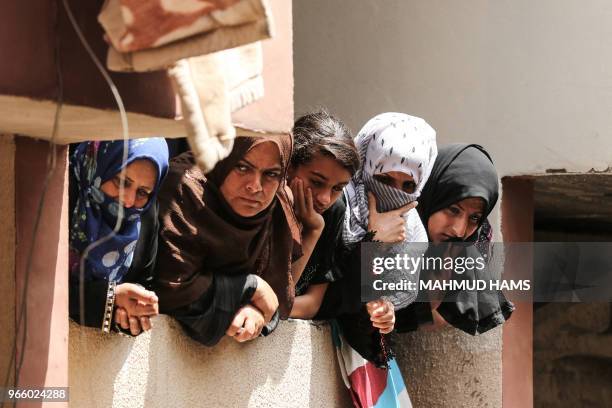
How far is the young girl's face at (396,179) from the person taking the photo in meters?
4.05

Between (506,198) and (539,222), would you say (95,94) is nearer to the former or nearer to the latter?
(506,198)

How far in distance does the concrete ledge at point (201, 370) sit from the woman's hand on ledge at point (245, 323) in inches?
4.5

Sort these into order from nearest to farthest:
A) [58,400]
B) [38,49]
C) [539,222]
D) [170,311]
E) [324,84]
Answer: [38,49]
[58,400]
[170,311]
[324,84]
[539,222]

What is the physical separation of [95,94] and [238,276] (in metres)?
1.15

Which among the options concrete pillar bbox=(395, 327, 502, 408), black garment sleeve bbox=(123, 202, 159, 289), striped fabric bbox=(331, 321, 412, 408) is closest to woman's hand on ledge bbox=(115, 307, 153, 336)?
black garment sleeve bbox=(123, 202, 159, 289)

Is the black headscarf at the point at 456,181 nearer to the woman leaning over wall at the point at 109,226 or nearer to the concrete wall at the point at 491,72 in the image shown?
the concrete wall at the point at 491,72

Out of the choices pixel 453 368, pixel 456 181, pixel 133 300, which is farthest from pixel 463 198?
pixel 133 300

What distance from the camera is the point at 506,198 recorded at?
5102 millimetres

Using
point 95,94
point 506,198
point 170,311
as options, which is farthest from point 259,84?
point 506,198

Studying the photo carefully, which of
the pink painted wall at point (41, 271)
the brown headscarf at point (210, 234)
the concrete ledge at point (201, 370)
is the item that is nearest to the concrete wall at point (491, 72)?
the concrete ledge at point (201, 370)

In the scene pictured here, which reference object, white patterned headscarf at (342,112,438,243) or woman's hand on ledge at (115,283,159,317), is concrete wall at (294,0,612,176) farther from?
woman's hand on ledge at (115,283,159,317)

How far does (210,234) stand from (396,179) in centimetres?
95

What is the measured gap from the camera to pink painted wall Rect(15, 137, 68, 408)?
2.62 meters

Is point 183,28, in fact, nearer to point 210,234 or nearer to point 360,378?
point 210,234
